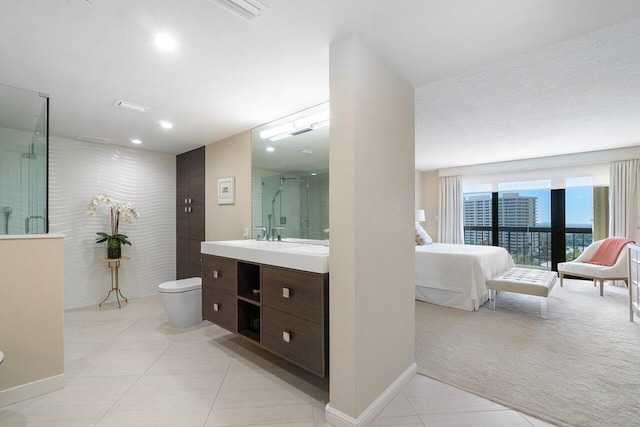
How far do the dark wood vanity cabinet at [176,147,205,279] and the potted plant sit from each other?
650mm

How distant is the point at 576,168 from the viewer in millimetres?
5379

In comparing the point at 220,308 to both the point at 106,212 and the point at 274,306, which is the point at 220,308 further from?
the point at 106,212

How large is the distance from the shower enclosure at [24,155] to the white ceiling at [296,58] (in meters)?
0.16

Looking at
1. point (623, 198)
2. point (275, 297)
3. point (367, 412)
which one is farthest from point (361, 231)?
point (623, 198)

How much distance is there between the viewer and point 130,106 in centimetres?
269

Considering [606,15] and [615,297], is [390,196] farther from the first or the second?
[615,297]

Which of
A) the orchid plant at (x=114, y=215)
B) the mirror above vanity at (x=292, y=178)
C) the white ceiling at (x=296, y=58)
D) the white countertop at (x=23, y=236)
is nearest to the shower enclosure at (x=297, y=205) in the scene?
the mirror above vanity at (x=292, y=178)

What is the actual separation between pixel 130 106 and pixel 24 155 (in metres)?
0.90

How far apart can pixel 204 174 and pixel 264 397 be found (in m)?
3.09

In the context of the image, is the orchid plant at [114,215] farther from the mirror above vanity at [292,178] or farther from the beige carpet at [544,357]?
the beige carpet at [544,357]

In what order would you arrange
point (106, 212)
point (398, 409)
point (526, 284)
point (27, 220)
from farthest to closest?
point (106, 212)
point (526, 284)
point (27, 220)
point (398, 409)

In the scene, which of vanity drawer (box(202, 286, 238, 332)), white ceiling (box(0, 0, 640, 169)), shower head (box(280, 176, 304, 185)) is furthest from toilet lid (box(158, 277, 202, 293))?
white ceiling (box(0, 0, 640, 169))

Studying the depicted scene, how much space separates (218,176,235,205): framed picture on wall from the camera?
11.9 feet

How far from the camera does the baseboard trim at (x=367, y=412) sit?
161cm
